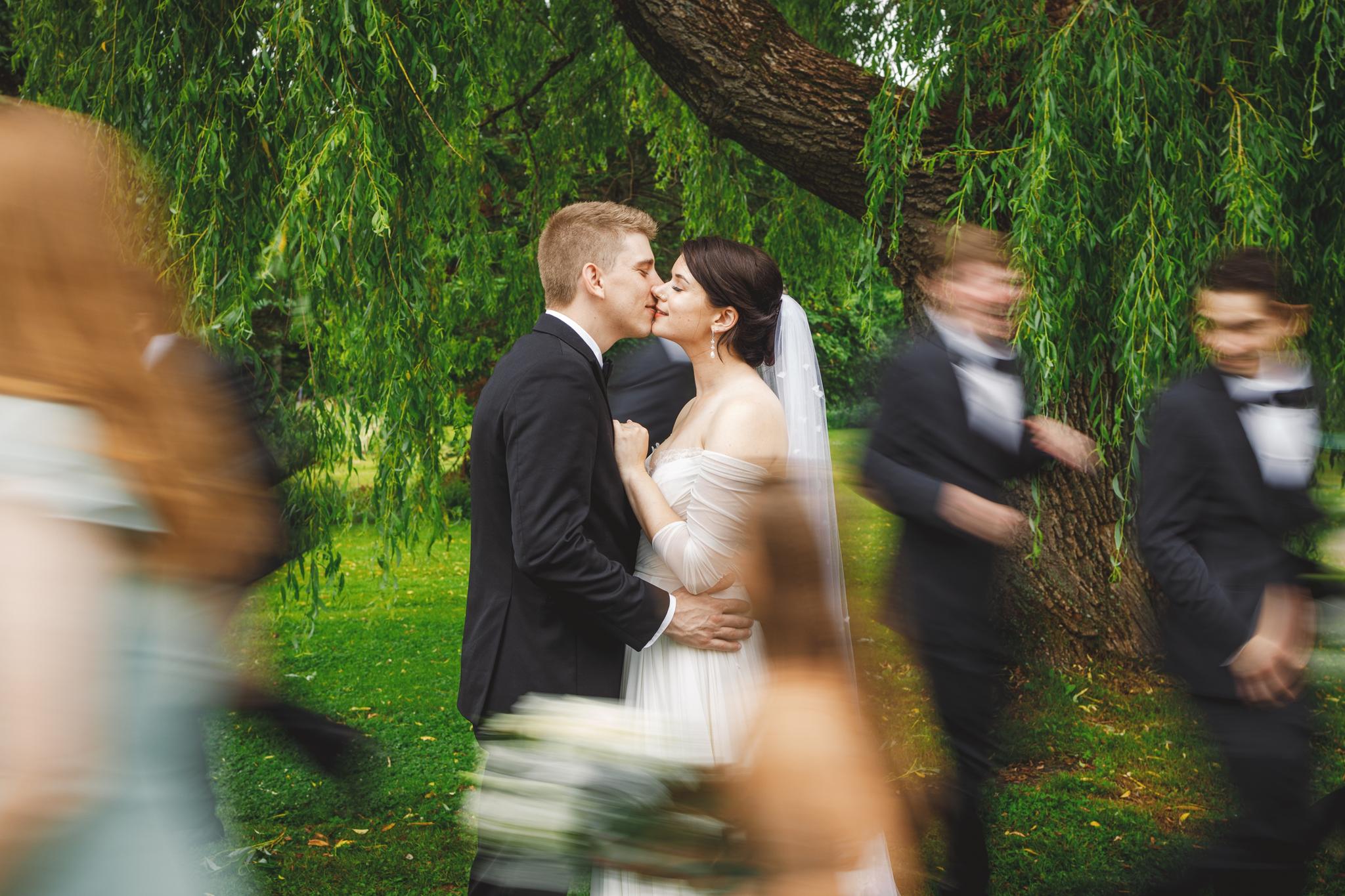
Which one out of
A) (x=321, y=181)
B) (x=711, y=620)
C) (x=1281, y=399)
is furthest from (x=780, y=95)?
(x=711, y=620)

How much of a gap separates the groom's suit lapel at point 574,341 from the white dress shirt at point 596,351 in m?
0.01

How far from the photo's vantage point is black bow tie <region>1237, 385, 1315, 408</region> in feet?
8.70

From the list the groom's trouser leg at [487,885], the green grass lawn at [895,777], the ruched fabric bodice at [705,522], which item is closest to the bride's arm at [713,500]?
the ruched fabric bodice at [705,522]

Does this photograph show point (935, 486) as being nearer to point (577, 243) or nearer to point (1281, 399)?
point (1281, 399)

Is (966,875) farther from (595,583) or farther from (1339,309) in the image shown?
(1339,309)

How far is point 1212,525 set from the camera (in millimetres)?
2678

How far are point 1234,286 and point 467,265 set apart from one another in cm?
479

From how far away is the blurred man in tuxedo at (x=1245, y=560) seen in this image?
2561 mm

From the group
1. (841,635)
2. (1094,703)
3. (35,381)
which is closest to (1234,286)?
(841,635)

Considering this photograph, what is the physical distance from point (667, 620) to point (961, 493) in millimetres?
923

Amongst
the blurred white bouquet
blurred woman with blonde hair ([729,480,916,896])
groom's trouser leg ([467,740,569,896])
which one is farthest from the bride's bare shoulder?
the blurred white bouquet

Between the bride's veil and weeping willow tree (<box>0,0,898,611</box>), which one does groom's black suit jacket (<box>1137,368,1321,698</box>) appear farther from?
weeping willow tree (<box>0,0,898,611</box>)

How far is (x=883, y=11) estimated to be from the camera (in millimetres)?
7113

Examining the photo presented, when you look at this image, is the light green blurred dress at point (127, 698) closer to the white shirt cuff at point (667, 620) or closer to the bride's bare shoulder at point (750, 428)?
the white shirt cuff at point (667, 620)
